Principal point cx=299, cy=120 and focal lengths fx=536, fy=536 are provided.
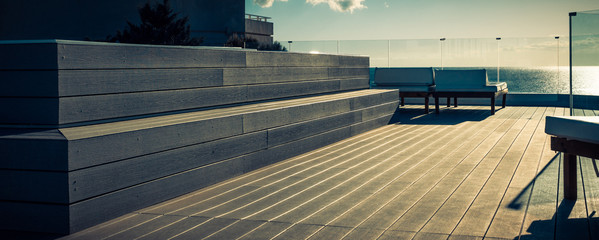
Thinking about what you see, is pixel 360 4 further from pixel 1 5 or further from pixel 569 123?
pixel 569 123

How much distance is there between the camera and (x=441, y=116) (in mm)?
8383

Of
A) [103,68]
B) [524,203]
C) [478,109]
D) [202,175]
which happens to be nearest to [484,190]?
[524,203]

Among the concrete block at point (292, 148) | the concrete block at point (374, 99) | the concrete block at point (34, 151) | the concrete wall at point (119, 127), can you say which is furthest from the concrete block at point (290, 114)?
the concrete block at point (34, 151)

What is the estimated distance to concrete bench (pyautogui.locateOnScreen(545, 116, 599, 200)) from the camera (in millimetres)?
2623

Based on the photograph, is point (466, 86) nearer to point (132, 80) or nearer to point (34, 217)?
point (132, 80)

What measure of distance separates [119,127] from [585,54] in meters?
3.27

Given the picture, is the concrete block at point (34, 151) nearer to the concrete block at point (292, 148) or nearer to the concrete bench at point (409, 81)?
the concrete block at point (292, 148)

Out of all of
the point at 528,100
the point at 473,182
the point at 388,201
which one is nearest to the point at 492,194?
the point at 473,182

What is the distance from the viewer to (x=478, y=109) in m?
9.75

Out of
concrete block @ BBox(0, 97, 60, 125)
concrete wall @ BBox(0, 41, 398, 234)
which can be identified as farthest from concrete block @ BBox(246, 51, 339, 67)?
concrete block @ BBox(0, 97, 60, 125)

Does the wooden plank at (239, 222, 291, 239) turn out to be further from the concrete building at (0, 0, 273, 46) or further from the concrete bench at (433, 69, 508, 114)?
the concrete building at (0, 0, 273, 46)

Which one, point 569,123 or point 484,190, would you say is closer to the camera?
point 569,123

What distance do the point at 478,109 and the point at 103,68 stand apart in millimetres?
8101

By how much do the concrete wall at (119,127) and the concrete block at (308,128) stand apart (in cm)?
2
